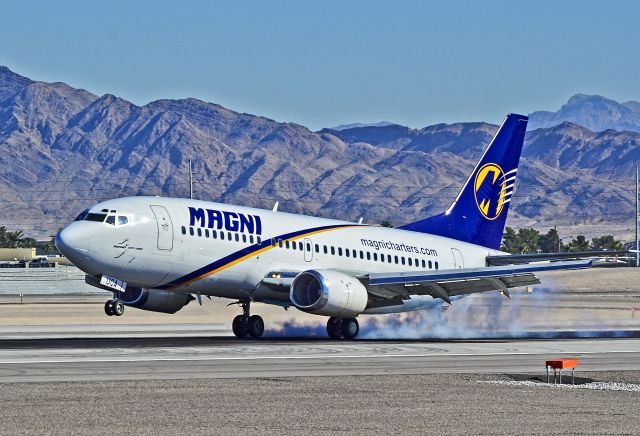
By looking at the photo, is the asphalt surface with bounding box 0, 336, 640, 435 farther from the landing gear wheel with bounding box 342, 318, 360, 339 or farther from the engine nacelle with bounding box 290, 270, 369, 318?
the landing gear wheel with bounding box 342, 318, 360, 339

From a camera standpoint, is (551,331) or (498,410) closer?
(498,410)

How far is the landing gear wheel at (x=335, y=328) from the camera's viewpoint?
154 ft

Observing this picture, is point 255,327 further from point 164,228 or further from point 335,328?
point 164,228

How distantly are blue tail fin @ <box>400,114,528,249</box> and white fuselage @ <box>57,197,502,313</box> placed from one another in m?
4.73

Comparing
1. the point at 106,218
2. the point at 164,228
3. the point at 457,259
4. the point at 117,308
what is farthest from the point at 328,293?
the point at 457,259

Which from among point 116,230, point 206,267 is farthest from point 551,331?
point 116,230

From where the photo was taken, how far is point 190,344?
41906 millimetres

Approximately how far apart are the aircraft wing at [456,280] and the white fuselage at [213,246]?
6.91 ft

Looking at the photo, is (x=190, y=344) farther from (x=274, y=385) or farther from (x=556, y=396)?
(x=556, y=396)

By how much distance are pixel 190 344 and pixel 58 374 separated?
40.2ft

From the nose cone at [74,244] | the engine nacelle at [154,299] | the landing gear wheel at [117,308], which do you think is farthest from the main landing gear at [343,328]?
the nose cone at [74,244]

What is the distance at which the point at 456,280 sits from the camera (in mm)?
46344

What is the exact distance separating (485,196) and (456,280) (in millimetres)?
9750

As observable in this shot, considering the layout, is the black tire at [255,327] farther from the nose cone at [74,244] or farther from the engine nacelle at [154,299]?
the nose cone at [74,244]
